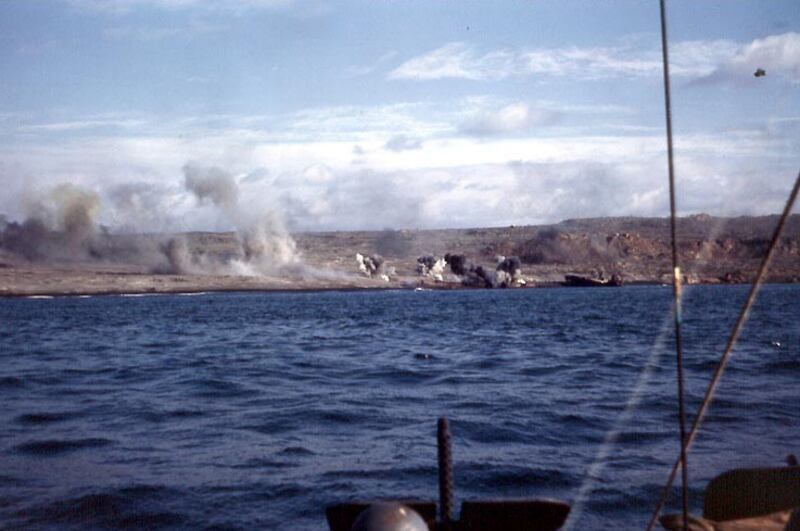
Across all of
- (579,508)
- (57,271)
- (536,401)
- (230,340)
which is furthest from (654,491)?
(57,271)

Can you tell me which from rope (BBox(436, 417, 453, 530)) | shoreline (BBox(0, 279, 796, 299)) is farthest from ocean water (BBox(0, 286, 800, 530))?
shoreline (BBox(0, 279, 796, 299))

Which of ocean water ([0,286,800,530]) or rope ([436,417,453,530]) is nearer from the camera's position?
rope ([436,417,453,530])

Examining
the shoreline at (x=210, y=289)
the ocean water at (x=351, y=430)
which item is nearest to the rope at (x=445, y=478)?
the ocean water at (x=351, y=430)

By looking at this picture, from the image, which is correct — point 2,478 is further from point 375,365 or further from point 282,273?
point 282,273

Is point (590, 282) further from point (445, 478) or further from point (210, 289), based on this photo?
→ point (445, 478)

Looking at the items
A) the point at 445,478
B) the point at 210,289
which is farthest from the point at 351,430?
the point at 210,289

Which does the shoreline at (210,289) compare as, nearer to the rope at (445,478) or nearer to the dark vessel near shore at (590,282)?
the dark vessel near shore at (590,282)

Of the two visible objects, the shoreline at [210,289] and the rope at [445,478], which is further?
the shoreline at [210,289]

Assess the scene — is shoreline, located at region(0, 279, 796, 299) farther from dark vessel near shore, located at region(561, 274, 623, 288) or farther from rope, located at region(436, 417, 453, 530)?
rope, located at region(436, 417, 453, 530)
